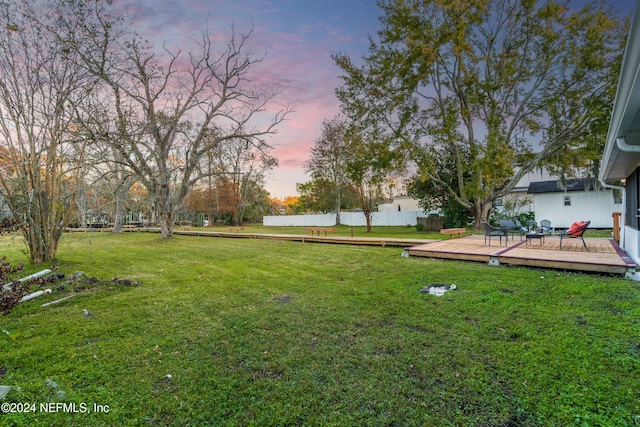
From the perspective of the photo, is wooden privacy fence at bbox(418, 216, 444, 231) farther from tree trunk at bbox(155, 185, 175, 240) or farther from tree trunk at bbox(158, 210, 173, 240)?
tree trunk at bbox(158, 210, 173, 240)

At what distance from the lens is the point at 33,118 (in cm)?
675

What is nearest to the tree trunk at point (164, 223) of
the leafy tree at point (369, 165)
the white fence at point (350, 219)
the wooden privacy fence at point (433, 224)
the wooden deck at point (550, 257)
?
the leafy tree at point (369, 165)

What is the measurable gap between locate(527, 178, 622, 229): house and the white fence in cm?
744

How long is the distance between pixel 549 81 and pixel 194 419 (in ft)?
56.1

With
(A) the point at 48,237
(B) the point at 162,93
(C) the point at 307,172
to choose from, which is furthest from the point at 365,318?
(C) the point at 307,172

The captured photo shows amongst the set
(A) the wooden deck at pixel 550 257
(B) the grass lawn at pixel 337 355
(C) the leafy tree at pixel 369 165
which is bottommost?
(B) the grass lawn at pixel 337 355

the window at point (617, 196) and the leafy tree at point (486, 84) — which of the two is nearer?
the leafy tree at point (486, 84)

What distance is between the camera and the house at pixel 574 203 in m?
14.6

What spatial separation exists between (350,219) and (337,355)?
23.9 meters

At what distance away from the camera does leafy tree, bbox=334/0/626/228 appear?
472 inches

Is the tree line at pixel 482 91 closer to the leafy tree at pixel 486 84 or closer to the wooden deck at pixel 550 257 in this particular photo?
the leafy tree at pixel 486 84

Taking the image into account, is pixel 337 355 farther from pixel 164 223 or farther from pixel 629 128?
pixel 164 223

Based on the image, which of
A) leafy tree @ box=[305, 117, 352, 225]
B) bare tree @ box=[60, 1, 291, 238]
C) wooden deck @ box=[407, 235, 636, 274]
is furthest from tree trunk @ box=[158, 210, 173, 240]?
leafy tree @ box=[305, 117, 352, 225]

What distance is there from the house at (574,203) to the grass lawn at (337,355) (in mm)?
13160
